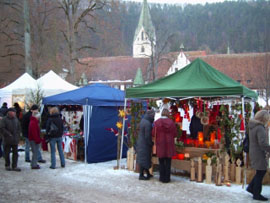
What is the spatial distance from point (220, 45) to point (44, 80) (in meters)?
69.3

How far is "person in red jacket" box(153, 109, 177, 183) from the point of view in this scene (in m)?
6.37

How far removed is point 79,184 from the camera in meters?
6.46

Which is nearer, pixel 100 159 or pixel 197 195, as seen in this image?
pixel 197 195

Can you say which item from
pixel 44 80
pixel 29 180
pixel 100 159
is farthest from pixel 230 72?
pixel 29 180

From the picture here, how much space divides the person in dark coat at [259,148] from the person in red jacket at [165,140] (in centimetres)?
161

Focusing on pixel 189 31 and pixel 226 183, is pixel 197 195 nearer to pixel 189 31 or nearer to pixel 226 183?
pixel 226 183

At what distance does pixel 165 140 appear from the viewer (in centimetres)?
641

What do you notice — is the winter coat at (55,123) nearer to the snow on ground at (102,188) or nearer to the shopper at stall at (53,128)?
the shopper at stall at (53,128)

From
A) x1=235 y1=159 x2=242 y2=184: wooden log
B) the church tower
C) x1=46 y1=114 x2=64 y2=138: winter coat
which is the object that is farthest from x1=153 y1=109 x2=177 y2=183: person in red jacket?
the church tower

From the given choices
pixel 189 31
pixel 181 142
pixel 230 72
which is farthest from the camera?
pixel 189 31

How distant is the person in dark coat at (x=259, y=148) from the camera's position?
518cm

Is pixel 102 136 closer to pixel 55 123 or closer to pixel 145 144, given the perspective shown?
pixel 55 123

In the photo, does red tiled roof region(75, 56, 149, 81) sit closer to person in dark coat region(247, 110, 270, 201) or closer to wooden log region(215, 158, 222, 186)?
wooden log region(215, 158, 222, 186)

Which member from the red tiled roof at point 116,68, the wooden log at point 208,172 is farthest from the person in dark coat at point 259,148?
the red tiled roof at point 116,68
